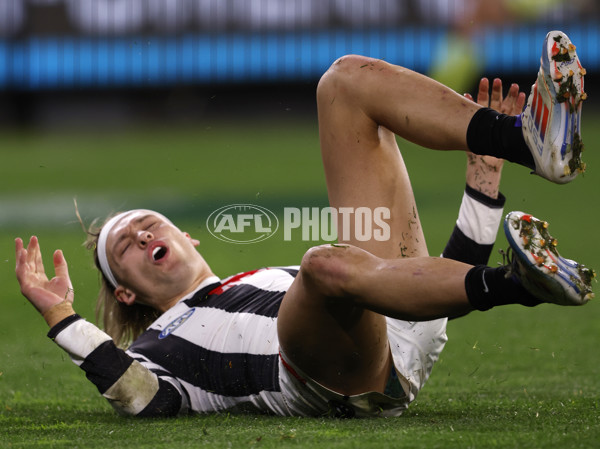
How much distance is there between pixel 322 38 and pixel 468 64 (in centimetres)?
176

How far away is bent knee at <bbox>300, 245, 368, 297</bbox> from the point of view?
72.3 inches

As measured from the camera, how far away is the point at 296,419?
217 centimetres

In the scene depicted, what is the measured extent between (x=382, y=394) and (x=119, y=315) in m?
0.94

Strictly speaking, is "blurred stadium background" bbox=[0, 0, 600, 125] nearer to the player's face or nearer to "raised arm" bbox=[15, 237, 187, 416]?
the player's face

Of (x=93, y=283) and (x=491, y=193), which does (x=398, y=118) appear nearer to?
(x=491, y=193)

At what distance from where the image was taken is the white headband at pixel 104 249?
8.74 feet

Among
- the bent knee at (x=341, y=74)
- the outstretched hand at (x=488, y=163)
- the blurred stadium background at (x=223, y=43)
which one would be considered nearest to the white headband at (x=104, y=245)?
the bent knee at (x=341, y=74)

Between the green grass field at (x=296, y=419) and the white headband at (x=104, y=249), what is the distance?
84mm

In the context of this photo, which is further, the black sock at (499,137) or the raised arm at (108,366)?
the raised arm at (108,366)

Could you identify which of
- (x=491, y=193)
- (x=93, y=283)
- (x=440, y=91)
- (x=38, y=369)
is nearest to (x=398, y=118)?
(x=440, y=91)

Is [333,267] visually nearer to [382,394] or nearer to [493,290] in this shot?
[493,290]

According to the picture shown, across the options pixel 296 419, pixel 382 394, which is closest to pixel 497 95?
pixel 382 394

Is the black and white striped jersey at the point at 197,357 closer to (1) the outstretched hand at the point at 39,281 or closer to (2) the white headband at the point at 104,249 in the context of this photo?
(1) the outstretched hand at the point at 39,281

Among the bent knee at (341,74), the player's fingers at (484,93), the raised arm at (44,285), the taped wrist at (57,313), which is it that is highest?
the bent knee at (341,74)
